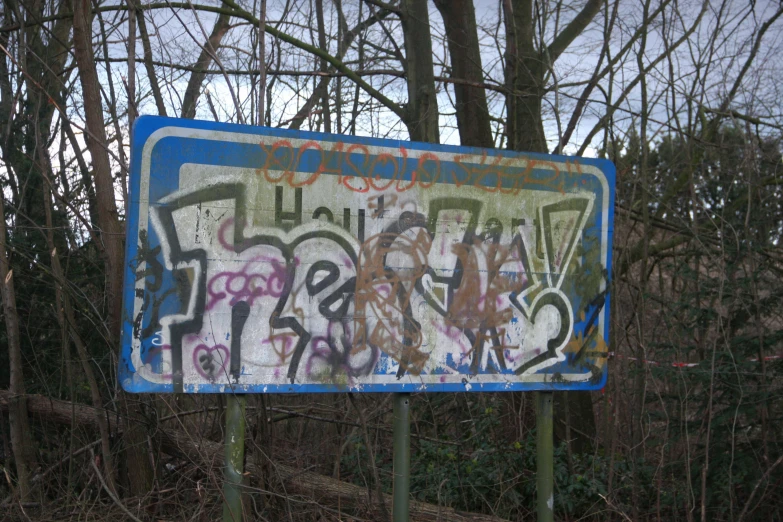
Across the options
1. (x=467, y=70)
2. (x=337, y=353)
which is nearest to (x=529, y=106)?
(x=467, y=70)

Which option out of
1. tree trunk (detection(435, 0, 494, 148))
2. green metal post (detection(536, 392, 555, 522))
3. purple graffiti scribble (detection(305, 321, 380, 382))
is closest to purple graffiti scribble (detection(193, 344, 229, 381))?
purple graffiti scribble (detection(305, 321, 380, 382))

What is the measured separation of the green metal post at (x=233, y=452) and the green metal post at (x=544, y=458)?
1.56 m

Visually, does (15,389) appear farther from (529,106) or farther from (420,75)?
(529,106)

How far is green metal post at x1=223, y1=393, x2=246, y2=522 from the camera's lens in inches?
135

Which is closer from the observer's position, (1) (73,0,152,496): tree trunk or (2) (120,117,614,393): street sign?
(2) (120,117,614,393): street sign

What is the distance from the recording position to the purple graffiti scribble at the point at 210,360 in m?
3.32

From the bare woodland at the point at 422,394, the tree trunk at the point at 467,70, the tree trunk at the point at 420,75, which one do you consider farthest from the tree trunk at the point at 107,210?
the tree trunk at the point at 467,70

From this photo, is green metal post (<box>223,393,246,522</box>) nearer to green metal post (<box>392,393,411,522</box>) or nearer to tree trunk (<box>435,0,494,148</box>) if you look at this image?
green metal post (<box>392,393,411,522</box>)

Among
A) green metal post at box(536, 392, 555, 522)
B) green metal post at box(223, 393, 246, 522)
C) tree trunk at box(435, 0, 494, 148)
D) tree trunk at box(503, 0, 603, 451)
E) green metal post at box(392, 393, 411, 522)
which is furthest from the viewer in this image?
tree trunk at box(435, 0, 494, 148)

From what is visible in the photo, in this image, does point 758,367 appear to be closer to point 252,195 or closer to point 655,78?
point 655,78

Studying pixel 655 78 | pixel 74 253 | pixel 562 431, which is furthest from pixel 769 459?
pixel 74 253

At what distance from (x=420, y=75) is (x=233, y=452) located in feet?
14.0

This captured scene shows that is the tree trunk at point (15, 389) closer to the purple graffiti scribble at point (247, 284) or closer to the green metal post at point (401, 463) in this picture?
the purple graffiti scribble at point (247, 284)

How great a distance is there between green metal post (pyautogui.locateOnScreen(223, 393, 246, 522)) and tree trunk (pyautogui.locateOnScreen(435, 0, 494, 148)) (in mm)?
4169
